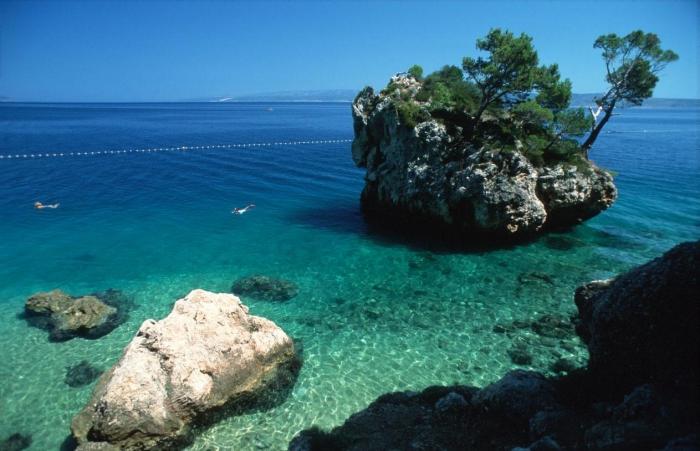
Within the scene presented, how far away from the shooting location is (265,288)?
24.4m

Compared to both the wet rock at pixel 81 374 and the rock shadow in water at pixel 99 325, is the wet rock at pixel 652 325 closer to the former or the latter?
the wet rock at pixel 81 374

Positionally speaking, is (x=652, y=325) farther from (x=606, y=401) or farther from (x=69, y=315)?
(x=69, y=315)

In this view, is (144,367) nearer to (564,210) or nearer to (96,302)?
(96,302)

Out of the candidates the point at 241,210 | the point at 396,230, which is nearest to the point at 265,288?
the point at 396,230

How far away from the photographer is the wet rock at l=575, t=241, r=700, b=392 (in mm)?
9523

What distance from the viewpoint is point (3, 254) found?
27906mm

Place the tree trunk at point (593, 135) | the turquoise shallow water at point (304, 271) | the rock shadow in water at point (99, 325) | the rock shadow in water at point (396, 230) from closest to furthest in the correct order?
the turquoise shallow water at point (304, 271), the rock shadow in water at point (99, 325), the rock shadow in water at point (396, 230), the tree trunk at point (593, 135)

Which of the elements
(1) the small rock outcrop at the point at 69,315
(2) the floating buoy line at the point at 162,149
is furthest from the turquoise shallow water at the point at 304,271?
(2) the floating buoy line at the point at 162,149

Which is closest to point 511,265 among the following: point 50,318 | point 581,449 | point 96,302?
point 581,449

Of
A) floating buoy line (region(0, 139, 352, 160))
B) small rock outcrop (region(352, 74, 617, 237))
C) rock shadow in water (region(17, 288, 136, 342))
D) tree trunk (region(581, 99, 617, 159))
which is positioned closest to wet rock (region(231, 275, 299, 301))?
rock shadow in water (region(17, 288, 136, 342))

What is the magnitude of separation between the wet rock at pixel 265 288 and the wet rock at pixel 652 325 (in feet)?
55.2

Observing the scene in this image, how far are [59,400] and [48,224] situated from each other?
80.2 feet

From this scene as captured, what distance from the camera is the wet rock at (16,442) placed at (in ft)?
44.0

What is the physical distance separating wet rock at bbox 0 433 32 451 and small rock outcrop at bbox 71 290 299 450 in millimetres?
2269
